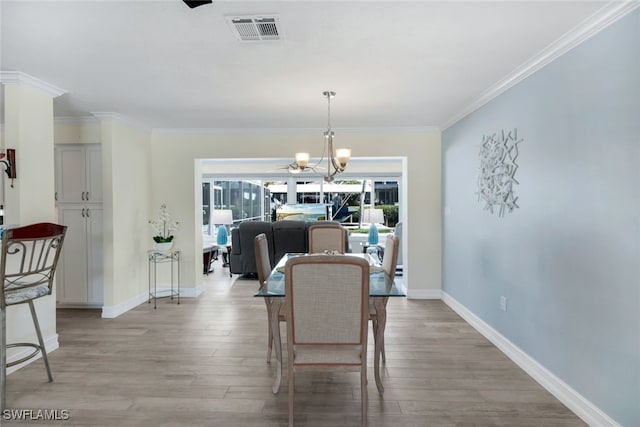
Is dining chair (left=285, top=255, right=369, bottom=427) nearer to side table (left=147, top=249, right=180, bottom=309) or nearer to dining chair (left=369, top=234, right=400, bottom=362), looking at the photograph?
dining chair (left=369, top=234, right=400, bottom=362)

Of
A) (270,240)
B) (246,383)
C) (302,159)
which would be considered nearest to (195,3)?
(302,159)

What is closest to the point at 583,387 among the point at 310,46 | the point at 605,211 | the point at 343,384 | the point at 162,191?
the point at 605,211

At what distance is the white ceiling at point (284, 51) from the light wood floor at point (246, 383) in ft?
7.64

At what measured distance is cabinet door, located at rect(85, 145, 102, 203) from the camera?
4.26 m

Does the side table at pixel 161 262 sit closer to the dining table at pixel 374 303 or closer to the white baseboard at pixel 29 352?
the white baseboard at pixel 29 352

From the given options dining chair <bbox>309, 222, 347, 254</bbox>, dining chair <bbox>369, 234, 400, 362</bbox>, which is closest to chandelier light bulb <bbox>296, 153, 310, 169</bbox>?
dining chair <bbox>309, 222, 347, 254</bbox>

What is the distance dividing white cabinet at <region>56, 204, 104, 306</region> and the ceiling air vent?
317 centimetres

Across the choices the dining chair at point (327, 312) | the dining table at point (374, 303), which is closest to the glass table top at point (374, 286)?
the dining table at point (374, 303)

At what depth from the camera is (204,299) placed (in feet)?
16.1

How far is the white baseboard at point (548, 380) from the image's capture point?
81.4 inches

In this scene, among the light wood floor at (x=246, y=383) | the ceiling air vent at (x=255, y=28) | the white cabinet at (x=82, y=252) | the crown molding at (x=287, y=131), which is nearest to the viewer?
the ceiling air vent at (x=255, y=28)

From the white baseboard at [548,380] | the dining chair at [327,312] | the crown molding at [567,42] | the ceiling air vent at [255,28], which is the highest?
the ceiling air vent at [255,28]

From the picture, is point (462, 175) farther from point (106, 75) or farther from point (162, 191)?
point (162, 191)
